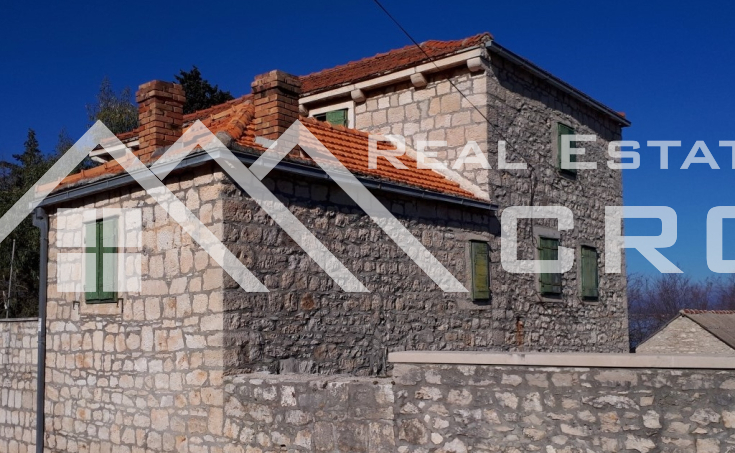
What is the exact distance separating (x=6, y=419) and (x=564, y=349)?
26.8 feet

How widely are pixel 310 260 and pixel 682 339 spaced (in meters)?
19.2

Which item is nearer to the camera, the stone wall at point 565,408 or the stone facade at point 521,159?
the stone wall at point 565,408

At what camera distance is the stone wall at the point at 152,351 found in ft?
25.0

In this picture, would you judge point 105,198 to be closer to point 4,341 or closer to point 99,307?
point 99,307

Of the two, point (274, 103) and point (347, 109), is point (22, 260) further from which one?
point (274, 103)

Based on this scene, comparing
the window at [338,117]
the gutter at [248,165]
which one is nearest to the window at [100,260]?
the gutter at [248,165]

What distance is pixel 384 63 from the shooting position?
1252cm

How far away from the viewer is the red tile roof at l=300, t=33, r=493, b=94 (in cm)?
1152

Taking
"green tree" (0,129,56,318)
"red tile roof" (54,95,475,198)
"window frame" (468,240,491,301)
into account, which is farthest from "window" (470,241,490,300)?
"green tree" (0,129,56,318)

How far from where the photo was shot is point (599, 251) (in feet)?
45.8

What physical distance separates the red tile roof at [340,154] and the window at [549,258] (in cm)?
196

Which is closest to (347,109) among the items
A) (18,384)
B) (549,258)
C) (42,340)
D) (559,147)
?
(559,147)

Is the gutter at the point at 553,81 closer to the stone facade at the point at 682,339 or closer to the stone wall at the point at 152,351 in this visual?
the stone wall at the point at 152,351

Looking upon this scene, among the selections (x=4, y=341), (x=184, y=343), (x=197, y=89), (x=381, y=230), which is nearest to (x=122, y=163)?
(x=184, y=343)
